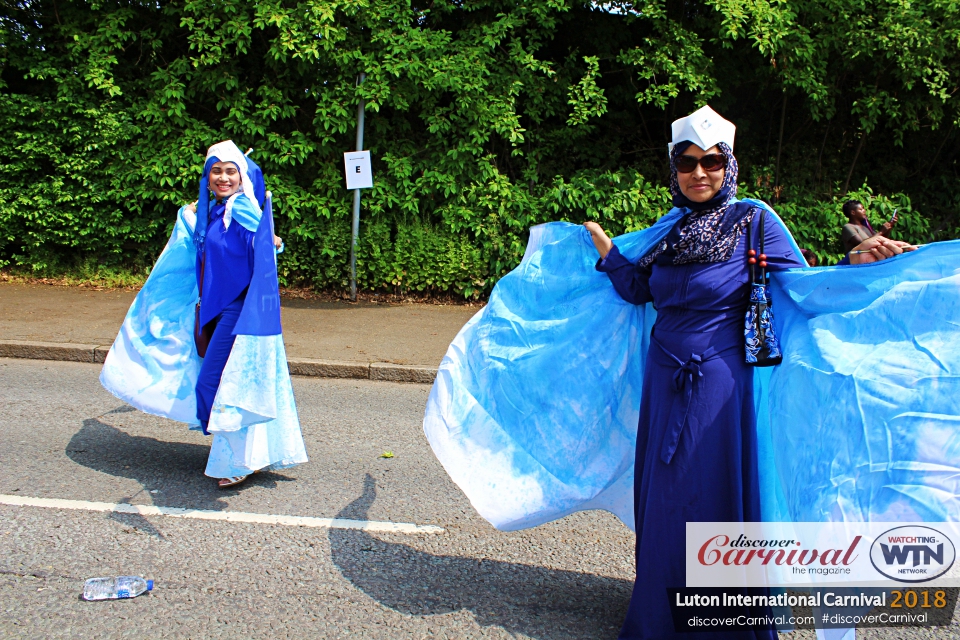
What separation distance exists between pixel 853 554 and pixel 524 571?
154cm

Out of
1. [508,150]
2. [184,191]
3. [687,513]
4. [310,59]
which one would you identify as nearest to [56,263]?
[184,191]

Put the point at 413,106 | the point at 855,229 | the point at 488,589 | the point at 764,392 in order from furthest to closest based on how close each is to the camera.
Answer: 1. the point at 413,106
2. the point at 855,229
3. the point at 488,589
4. the point at 764,392

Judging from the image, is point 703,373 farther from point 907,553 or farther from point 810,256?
point 810,256

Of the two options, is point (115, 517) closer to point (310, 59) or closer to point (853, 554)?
point (853, 554)

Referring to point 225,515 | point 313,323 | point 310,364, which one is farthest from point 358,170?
point 225,515

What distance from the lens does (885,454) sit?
262 centimetres

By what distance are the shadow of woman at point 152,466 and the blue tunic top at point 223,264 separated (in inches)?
38.8

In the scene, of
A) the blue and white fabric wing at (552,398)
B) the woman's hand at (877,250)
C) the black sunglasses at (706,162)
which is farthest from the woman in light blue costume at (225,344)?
the woman's hand at (877,250)

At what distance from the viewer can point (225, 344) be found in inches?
184

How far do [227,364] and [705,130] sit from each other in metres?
2.88

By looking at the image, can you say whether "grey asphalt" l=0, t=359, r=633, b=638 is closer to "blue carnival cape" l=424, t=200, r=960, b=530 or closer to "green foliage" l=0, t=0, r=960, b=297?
"blue carnival cape" l=424, t=200, r=960, b=530

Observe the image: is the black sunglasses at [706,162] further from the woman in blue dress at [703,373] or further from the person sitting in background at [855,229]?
the person sitting in background at [855,229]

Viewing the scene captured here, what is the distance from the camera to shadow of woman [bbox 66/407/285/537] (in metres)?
4.41

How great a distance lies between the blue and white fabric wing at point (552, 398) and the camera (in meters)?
3.31
